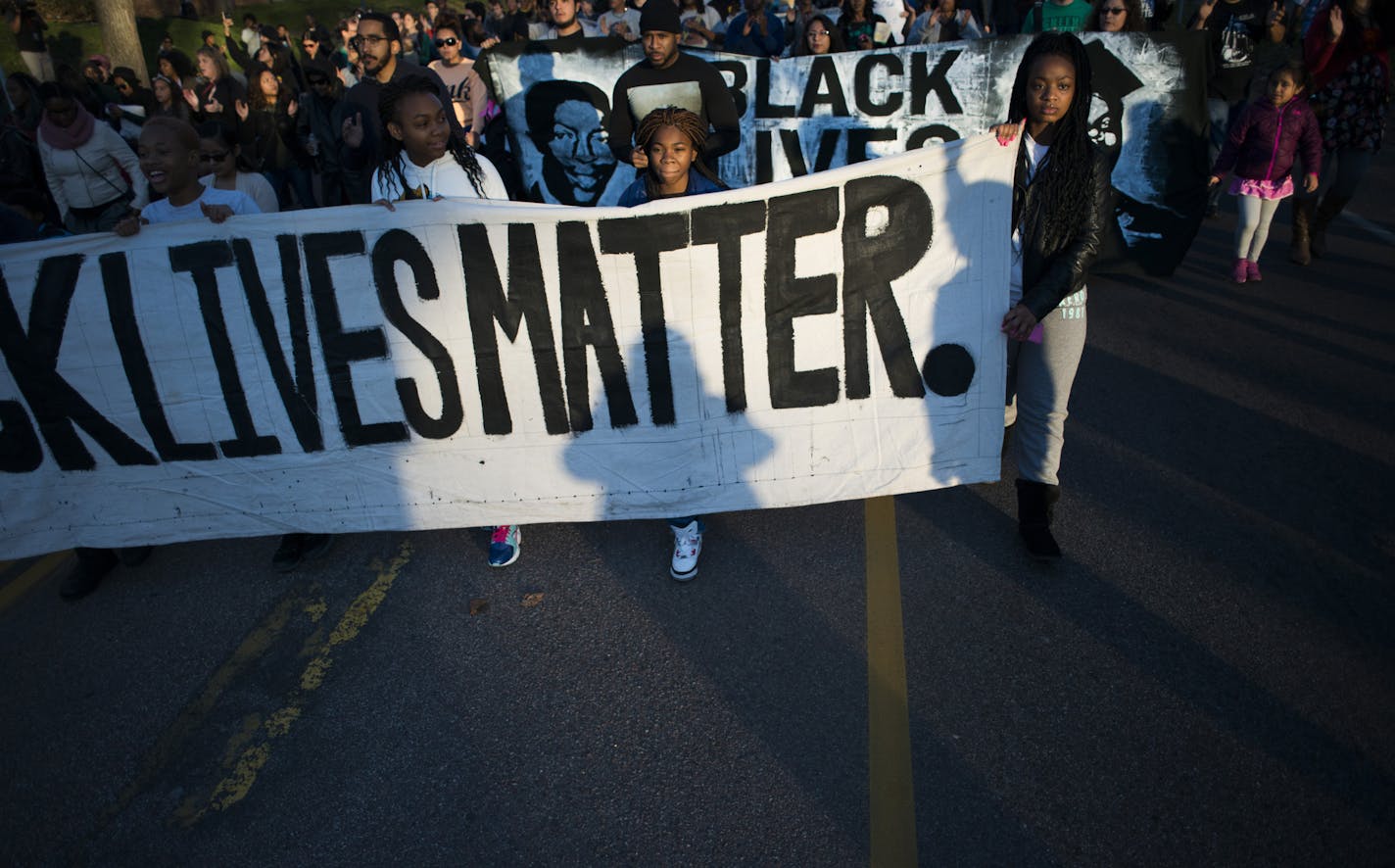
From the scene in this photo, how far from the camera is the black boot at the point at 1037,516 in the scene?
127 inches

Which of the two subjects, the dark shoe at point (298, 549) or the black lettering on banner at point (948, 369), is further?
the dark shoe at point (298, 549)

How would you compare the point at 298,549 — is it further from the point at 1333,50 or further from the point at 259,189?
the point at 1333,50

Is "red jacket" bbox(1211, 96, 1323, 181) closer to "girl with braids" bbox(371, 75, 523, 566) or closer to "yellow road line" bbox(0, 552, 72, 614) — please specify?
"girl with braids" bbox(371, 75, 523, 566)

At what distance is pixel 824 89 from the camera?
6.24 meters

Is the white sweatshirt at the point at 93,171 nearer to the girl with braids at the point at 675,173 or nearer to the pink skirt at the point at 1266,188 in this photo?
the girl with braids at the point at 675,173

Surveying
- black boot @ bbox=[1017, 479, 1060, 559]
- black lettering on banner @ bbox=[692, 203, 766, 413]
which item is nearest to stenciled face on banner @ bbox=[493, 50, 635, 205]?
black lettering on banner @ bbox=[692, 203, 766, 413]

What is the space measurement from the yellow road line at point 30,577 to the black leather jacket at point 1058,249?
4.28 metres

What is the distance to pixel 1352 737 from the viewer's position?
239 cm

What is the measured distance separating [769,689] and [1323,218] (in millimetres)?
6327

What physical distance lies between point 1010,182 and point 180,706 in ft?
11.3

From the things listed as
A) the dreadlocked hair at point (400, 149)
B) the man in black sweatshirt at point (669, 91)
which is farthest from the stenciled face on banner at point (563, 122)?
the dreadlocked hair at point (400, 149)

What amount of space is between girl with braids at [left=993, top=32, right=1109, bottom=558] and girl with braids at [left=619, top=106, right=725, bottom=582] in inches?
45.7

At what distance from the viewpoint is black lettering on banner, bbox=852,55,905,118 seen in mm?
6070

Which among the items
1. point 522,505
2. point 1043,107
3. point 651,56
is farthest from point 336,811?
point 651,56
